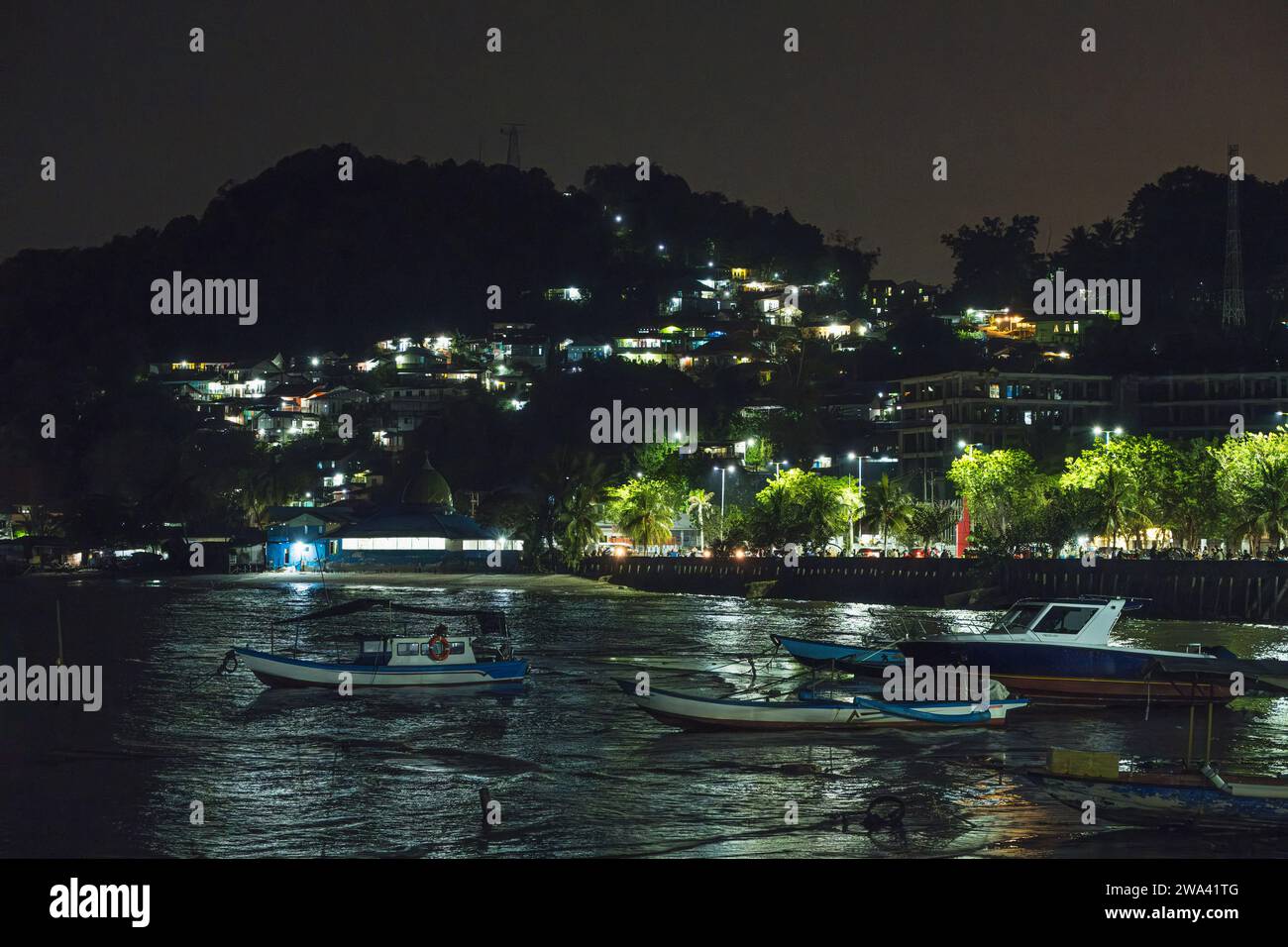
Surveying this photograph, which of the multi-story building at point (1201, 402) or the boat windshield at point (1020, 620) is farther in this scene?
the multi-story building at point (1201, 402)

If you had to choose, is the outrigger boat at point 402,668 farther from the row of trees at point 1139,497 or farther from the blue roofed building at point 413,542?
the blue roofed building at point 413,542

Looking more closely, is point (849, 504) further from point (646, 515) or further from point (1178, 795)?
point (1178, 795)

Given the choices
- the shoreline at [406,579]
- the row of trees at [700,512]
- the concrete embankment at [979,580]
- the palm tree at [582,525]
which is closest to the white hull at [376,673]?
the concrete embankment at [979,580]

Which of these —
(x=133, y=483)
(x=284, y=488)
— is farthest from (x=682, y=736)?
(x=133, y=483)

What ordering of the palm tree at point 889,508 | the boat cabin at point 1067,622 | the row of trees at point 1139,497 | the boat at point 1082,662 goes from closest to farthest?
the boat at point 1082,662, the boat cabin at point 1067,622, the row of trees at point 1139,497, the palm tree at point 889,508
